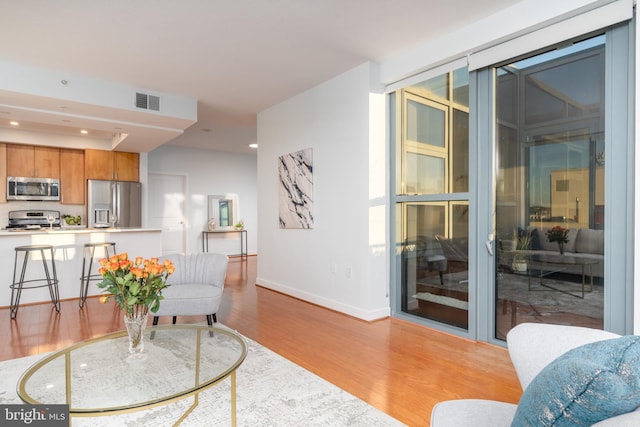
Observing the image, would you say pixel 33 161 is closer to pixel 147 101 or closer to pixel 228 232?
pixel 147 101

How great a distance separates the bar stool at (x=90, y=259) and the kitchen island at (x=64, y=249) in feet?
0.24

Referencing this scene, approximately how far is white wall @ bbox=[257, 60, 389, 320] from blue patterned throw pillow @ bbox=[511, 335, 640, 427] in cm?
296

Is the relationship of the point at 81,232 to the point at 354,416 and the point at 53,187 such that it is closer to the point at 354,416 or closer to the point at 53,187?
the point at 53,187

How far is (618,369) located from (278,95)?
4.67 meters

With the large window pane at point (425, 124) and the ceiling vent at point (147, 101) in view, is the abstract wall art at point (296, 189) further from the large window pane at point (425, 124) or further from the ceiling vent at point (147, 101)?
the ceiling vent at point (147, 101)

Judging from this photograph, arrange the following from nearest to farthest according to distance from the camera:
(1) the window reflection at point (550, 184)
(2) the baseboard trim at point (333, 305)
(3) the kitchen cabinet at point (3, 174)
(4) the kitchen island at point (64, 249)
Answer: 1. (1) the window reflection at point (550, 184)
2. (2) the baseboard trim at point (333, 305)
3. (4) the kitchen island at point (64, 249)
4. (3) the kitchen cabinet at point (3, 174)

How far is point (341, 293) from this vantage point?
4.25 metres

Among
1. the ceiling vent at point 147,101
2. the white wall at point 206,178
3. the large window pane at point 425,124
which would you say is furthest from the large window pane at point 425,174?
the white wall at point 206,178

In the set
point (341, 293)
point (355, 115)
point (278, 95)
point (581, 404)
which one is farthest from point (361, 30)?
point (581, 404)

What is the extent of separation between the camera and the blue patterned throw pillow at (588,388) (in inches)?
32.3

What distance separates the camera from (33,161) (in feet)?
21.3

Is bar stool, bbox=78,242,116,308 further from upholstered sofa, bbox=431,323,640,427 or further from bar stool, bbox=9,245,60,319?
upholstered sofa, bbox=431,323,640,427

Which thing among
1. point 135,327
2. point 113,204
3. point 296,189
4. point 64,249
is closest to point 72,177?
point 113,204

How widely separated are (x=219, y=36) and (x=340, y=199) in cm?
203
